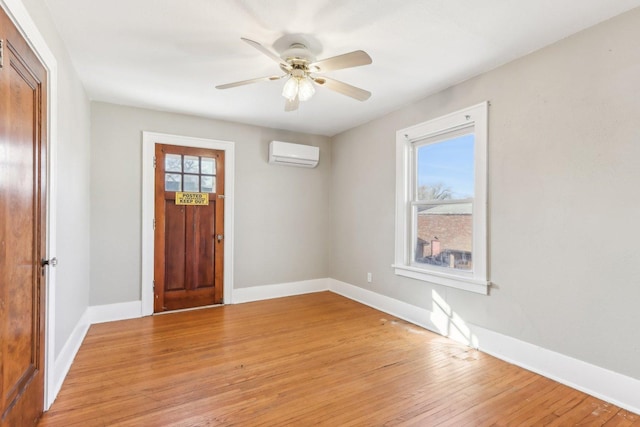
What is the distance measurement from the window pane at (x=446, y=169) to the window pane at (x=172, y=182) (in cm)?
291

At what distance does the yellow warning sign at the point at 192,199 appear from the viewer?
391 cm

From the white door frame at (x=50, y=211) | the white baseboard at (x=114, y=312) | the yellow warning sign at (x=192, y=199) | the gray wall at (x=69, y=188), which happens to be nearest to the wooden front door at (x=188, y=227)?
the yellow warning sign at (x=192, y=199)

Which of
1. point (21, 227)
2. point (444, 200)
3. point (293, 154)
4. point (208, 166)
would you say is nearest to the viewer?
point (21, 227)

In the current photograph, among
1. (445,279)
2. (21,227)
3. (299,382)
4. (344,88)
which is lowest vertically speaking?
(299,382)

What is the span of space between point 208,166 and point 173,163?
0.42 metres

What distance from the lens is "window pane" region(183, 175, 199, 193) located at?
13.0ft

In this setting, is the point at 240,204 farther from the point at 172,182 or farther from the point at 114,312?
the point at 114,312

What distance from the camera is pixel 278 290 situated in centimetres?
460

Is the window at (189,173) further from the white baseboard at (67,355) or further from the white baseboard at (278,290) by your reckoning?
the white baseboard at (67,355)

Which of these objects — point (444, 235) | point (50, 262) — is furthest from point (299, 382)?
point (444, 235)

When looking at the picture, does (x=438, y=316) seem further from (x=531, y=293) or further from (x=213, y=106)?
(x=213, y=106)

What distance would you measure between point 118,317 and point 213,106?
8.72 ft

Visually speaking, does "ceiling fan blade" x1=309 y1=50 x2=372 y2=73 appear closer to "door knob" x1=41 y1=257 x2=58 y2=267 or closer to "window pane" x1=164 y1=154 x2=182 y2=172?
"door knob" x1=41 y1=257 x2=58 y2=267

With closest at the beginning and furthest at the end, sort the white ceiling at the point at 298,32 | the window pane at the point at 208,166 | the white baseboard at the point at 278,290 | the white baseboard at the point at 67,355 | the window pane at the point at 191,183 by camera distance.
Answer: the white ceiling at the point at 298,32 → the white baseboard at the point at 67,355 → the window pane at the point at 191,183 → the window pane at the point at 208,166 → the white baseboard at the point at 278,290
